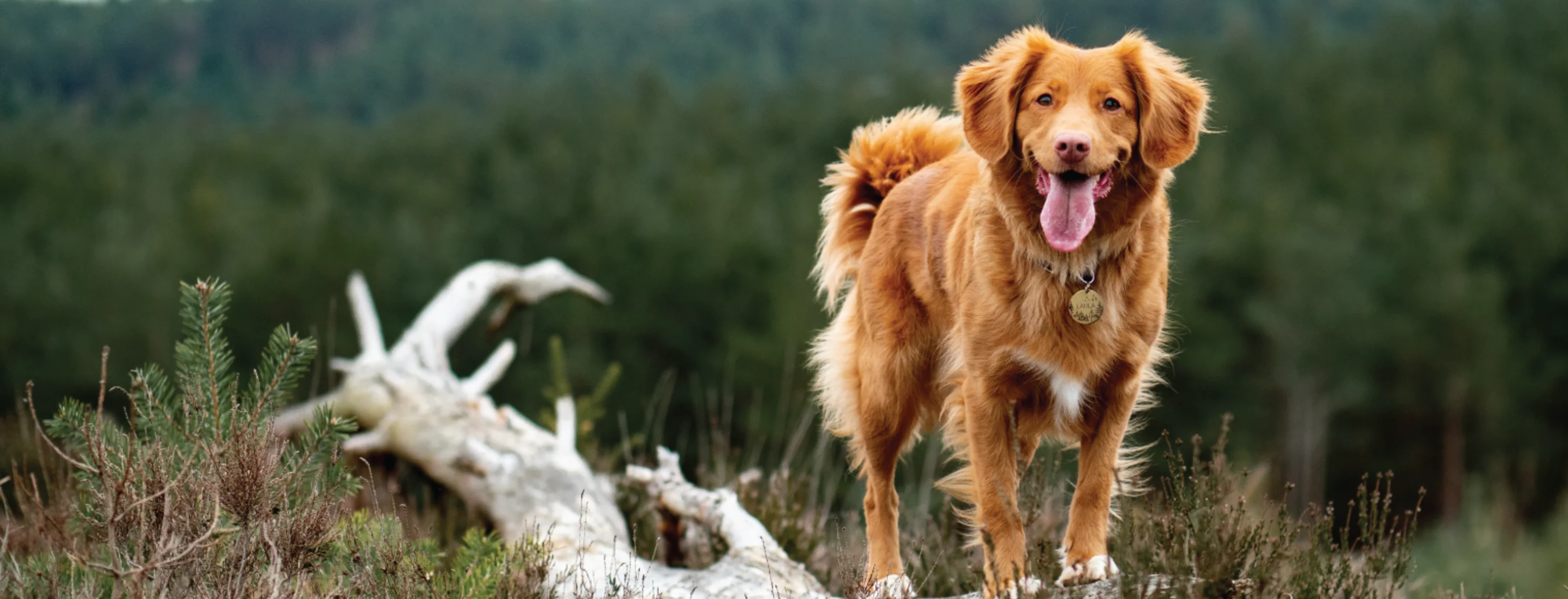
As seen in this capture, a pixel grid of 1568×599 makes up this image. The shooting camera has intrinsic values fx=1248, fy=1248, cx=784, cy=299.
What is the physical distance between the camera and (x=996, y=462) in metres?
3.56

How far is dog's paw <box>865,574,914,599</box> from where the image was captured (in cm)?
330

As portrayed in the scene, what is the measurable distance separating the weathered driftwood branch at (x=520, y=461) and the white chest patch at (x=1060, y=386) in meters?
0.70

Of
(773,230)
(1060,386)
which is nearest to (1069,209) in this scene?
(1060,386)

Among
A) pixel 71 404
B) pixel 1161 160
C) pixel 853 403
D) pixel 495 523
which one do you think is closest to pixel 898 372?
pixel 853 403

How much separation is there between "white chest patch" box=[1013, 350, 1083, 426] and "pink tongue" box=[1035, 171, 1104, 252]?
40cm

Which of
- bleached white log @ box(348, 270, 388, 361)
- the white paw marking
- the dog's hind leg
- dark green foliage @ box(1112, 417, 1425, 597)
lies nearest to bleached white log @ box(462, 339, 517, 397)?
bleached white log @ box(348, 270, 388, 361)

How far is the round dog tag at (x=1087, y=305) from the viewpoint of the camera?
3.34m

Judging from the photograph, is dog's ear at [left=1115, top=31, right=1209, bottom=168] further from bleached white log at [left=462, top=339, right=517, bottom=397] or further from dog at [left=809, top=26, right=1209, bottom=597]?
bleached white log at [left=462, top=339, right=517, bottom=397]

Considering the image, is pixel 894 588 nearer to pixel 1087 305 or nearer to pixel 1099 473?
pixel 1099 473

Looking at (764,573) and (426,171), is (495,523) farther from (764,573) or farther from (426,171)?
(426,171)

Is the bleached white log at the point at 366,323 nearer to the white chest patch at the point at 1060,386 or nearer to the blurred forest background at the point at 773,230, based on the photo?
the blurred forest background at the point at 773,230

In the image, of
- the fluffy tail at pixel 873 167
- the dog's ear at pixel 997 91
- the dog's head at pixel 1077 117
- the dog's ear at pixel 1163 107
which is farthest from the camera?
the fluffy tail at pixel 873 167

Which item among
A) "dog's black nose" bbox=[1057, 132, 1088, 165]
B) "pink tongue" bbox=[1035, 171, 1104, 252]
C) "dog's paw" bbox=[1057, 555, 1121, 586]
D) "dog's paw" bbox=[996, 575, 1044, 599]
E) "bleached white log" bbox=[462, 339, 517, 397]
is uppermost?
"dog's black nose" bbox=[1057, 132, 1088, 165]

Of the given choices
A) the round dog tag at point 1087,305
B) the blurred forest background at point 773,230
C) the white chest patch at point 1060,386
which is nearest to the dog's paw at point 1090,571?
the white chest patch at point 1060,386
